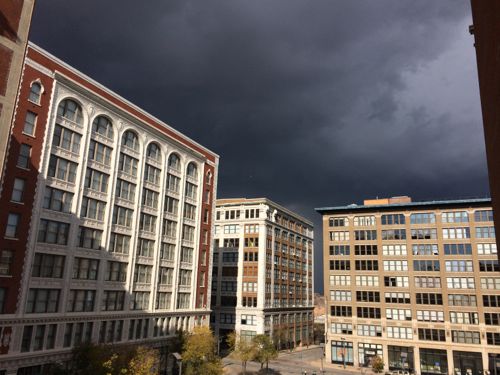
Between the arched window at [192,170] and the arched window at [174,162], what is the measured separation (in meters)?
2.88

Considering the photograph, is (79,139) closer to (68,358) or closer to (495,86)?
(68,358)

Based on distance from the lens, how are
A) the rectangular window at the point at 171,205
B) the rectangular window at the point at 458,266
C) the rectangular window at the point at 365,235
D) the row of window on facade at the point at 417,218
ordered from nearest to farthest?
the rectangular window at the point at 171,205 < the rectangular window at the point at 458,266 < the row of window on facade at the point at 417,218 < the rectangular window at the point at 365,235

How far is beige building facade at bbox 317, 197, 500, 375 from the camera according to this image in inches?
2933

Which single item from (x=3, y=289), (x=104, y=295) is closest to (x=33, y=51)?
(x=3, y=289)

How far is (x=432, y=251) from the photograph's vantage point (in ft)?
263

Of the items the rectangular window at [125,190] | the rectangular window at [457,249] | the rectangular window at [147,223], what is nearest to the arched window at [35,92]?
the rectangular window at [125,190]

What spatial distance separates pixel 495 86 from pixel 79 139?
4759 cm

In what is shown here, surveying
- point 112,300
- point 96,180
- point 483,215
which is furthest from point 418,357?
point 96,180

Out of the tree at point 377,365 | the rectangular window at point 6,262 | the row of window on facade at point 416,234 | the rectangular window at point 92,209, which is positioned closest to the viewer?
the rectangular window at point 6,262

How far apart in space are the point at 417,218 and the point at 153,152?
53.9 metres

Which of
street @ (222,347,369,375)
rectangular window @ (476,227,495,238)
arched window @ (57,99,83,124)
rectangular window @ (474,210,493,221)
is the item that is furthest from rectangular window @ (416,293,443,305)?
arched window @ (57,99,83,124)

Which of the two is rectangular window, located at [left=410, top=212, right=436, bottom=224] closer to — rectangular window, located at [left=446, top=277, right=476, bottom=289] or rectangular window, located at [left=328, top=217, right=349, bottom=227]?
rectangular window, located at [left=446, top=277, right=476, bottom=289]

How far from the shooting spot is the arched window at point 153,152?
65.8 metres

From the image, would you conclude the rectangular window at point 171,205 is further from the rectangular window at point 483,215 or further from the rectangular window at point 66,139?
the rectangular window at point 483,215
